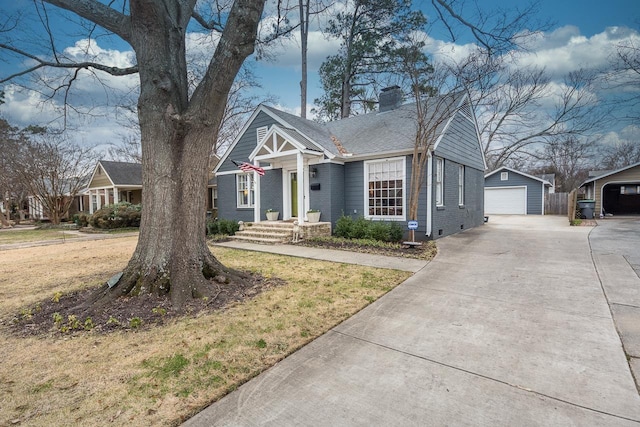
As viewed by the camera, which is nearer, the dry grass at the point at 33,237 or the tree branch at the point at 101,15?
the tree branch at the point at 101,15

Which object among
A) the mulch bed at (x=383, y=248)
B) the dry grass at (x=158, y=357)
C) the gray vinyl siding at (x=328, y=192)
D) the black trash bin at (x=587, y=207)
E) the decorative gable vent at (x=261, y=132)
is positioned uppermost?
the decorative gable vent at (x=261, y=132)

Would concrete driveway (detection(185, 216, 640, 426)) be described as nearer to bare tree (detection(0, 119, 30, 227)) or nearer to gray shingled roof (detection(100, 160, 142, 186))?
bare tree (detection(0, 119, 30, 227))

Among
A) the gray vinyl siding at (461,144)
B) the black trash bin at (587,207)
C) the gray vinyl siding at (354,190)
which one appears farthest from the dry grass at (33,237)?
the black trash bin at (587,207)

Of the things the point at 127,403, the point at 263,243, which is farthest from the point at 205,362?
the point at 263,243

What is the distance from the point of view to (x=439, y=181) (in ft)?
35.1

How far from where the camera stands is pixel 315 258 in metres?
7.64

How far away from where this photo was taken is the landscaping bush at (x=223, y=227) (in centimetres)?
1268

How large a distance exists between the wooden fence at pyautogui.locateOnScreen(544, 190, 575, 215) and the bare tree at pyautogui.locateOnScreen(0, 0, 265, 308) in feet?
85.1

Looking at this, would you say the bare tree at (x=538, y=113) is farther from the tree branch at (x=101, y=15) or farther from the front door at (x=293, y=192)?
the tree branch at (x=101, y=15)

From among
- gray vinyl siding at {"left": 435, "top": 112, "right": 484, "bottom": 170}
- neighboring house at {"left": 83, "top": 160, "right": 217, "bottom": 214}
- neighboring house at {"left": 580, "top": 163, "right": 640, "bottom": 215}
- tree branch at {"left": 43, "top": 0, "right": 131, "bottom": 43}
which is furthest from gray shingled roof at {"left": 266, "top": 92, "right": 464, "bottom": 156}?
neighboring house at {"left": 580, "top": 163, "right": 640, "bottom": 215}

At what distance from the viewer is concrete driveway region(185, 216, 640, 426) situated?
6.87 ft

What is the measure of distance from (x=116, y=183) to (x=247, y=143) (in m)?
15.7

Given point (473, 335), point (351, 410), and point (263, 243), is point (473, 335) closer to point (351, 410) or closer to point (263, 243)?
point (351, 410)

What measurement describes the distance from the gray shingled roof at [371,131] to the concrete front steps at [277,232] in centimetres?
281
